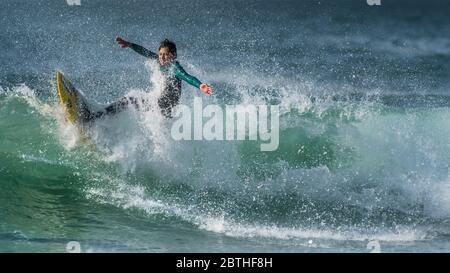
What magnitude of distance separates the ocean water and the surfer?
189 millimetres

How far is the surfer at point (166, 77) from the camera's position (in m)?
8.30

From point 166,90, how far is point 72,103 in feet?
4.62

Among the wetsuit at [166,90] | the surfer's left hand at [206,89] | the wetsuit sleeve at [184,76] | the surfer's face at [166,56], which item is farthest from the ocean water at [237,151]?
the surfer's left hand at [206,89]

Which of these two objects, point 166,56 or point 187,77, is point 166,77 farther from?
point 187,77

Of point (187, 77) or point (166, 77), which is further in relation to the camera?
point (166, 77)

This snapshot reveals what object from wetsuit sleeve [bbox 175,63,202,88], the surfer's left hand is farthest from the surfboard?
the surfer's left hand

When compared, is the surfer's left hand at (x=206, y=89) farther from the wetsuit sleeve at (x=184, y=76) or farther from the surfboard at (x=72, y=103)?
the surfboard at (x=72, y=103)

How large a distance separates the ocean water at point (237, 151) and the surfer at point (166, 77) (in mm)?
189

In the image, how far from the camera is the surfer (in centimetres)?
830
